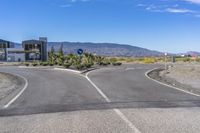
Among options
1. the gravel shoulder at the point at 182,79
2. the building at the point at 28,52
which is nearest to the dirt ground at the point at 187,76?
the gravel shoulder at the point at 182,79

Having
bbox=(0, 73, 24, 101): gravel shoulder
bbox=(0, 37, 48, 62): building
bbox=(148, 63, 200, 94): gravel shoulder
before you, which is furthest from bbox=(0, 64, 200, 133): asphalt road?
bbox=(0, 37, 48, 62): building

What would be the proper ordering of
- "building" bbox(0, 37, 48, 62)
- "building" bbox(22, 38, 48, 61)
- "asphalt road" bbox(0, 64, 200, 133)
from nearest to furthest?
"asphalt road" bbox(0, 64, 200, 133)
"building" bbox(22, 38, 48, 61)
"building" bbox(0, 37, 48, 62)

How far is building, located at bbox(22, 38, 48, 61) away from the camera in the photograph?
128 m

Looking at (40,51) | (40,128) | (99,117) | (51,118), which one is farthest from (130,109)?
(40,51)

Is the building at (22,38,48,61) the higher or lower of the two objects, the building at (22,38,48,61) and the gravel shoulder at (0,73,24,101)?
the lower

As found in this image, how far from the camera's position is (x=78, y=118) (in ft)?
41.1

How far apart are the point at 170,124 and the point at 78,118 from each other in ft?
8.78

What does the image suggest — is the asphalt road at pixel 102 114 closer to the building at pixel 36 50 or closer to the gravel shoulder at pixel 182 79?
the gravel shoulder at pixel 182 79

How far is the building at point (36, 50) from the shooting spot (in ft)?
421

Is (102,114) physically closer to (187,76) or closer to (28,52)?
(187,76)

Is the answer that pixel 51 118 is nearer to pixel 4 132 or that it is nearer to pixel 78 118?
pixel 78 118

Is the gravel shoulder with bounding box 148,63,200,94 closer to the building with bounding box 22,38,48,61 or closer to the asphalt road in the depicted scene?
the asphalt road

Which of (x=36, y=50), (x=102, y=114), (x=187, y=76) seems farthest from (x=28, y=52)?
(x=102, y=114)

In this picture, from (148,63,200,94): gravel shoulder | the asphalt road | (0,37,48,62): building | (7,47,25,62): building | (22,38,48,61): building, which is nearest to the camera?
the asphalt road
